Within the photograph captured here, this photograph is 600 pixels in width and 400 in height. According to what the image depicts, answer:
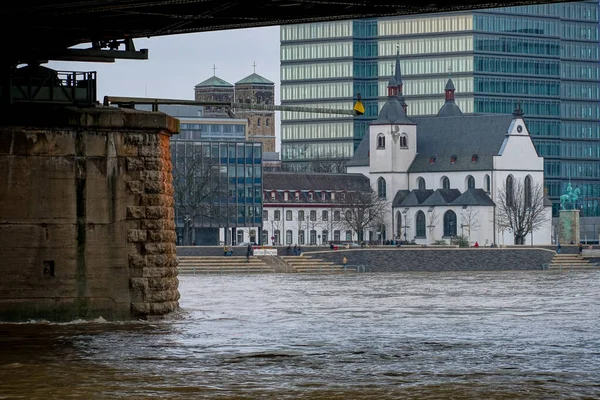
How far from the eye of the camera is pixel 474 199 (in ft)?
618

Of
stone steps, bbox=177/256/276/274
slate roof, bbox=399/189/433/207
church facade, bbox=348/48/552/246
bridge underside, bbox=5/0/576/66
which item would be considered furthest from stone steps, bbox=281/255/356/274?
bridge underside, bbox=5/0/576/66

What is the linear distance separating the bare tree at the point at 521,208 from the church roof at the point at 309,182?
60.3 ft

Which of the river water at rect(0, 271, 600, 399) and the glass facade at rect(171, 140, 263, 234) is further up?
the glass facade at rect(171, 140, 263, 234)

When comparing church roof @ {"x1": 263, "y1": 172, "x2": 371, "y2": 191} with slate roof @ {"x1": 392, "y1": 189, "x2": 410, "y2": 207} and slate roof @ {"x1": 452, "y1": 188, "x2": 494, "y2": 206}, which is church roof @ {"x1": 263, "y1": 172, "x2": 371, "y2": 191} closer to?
slate roof @ {"x1": 392, "y1": 189, "x2": 410, "y2": 207}

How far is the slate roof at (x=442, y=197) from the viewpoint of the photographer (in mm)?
190500

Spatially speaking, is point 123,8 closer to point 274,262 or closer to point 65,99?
point 65,99

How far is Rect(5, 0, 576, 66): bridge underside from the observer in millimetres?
35094

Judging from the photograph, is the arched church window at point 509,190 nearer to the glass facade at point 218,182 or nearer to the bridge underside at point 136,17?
the glass facade at point 218,182


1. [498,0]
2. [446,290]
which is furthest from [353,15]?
[446,290]

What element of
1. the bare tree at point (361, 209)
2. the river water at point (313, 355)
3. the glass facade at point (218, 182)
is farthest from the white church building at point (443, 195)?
the river water at point (313, 355)

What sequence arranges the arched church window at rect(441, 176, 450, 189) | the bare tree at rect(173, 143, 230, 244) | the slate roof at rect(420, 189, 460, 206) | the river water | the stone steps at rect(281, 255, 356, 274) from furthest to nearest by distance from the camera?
the arched church window at rect(441, 176, 450, 189)
the slate roof at rect(420, 189, 460, 206)
the bare tree at rect(173, 143, 230, 244)
the stone steps at rect(281, 255, 356, 274)
the river water

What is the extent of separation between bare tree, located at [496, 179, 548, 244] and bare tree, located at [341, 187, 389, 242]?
1432cm

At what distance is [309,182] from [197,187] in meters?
29.5

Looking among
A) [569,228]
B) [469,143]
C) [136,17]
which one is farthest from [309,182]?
[136,17]
